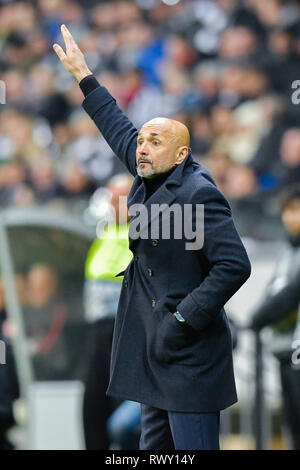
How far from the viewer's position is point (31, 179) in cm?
881

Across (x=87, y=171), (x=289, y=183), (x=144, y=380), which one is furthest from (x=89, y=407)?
(x=87, y=171)

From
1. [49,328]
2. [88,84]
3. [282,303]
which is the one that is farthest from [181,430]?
[49,328]

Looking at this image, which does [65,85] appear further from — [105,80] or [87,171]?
[87,171]

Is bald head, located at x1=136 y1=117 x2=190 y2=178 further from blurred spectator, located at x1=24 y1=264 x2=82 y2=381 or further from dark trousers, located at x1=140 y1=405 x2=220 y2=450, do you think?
blurred spectator, located at x1=24 y1=264 x2=82 y2=381

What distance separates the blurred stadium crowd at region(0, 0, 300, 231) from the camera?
799 cm

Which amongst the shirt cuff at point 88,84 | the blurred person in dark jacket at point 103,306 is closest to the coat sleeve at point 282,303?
the blurred person in dark jacket at point 103,306

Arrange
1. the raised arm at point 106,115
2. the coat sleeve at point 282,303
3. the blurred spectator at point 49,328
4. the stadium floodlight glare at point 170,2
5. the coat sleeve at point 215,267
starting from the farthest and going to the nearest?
the stadium floodlight glare at point 170,2 < the blurred spectator at point 49,328 < the coat sleeve at point 282,303 < the raised arm at point 106,115 < the coat sleeve at point 215,267

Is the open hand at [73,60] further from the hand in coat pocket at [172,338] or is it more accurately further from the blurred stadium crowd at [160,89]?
the blurred stadium crowd at [160,89]

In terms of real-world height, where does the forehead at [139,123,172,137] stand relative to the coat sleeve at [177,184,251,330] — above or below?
above

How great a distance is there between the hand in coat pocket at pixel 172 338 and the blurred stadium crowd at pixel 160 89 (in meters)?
4.38

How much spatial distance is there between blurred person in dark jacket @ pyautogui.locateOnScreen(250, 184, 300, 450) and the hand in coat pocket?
78.2 inches

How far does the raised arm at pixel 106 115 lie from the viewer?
3.37 metres

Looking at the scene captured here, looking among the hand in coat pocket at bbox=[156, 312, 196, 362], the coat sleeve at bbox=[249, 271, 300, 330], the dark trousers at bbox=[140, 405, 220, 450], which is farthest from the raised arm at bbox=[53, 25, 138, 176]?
the coat sleeve at bbox=[249, 271, 300, 330]

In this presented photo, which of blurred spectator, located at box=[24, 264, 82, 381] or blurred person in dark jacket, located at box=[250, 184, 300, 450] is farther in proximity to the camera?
blurred spectator, located at box=[24, 264, 82, 381]
